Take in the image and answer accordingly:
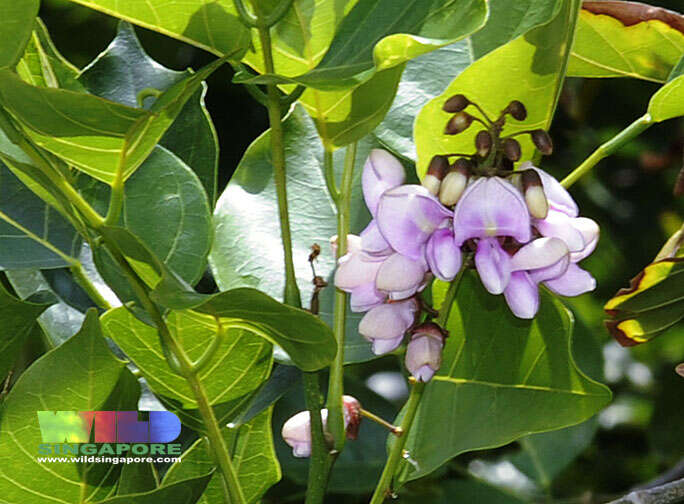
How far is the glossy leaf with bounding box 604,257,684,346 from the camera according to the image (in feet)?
2.57

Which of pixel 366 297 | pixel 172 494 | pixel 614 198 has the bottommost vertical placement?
pixel 614 198

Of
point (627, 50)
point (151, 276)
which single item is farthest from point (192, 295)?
point (627, 50)

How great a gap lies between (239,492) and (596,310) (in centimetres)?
167

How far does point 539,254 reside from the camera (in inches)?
26.0

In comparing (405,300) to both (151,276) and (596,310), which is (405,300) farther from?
(596,310)

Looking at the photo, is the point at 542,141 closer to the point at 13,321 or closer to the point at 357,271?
the point at 357,271

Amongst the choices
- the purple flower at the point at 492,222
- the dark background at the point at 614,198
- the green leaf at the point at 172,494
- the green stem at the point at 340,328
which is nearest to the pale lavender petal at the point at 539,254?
the purple flower at the point at 492,222

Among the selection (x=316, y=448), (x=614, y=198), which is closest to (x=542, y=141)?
(x=316, y=448)

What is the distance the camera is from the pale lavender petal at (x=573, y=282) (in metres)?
0.71

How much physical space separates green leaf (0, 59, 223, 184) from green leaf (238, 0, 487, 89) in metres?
0.05

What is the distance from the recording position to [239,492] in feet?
2.36

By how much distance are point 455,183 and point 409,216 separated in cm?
3

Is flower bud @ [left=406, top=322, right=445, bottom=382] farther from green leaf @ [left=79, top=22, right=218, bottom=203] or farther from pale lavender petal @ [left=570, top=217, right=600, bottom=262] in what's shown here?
green leaf @ [left=79, top=22, right=218, bottom=203]

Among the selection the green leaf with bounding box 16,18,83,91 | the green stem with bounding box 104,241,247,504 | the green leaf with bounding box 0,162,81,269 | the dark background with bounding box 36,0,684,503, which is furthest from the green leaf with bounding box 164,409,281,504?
the dark background with bounding box 36,0,684,503
